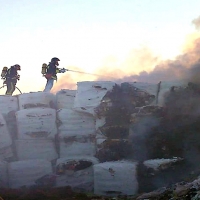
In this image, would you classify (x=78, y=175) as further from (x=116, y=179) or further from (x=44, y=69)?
(x=44, y=69)

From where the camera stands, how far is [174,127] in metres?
7.82

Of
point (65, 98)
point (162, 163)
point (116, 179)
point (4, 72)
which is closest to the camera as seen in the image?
point (162, 163)

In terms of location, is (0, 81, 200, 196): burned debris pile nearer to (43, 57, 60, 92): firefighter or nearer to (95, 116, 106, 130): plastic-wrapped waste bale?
(95, 116, 106, 130): plastic-wrapped waste bale

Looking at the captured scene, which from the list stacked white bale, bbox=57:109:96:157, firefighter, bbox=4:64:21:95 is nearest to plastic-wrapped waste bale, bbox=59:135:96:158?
stacked white bale, bbox=57:109:96:157

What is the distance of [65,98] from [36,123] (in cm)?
118

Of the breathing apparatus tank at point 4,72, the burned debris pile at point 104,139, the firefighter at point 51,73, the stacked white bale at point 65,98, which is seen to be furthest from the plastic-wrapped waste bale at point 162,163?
the breathing apparatus tank at point 4,72

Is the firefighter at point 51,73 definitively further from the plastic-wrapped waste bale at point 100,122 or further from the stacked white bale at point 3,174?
the stacked white bale at point 3,174

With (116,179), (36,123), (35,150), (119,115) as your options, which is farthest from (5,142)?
(116,179)

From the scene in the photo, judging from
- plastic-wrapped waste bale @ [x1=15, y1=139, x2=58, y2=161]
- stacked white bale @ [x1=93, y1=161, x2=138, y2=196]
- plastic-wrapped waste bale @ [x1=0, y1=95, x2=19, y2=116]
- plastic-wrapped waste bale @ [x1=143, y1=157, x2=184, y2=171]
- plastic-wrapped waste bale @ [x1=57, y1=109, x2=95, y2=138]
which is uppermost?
plastic-wrapped waste bale @ [x1=0, y1=95, x2=19, y2=116]

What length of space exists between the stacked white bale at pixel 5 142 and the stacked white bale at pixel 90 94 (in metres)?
1.51

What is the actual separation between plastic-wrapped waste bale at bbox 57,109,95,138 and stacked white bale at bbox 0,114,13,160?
1.06 meters

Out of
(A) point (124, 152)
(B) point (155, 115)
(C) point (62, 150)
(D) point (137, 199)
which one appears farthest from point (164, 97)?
(D) point (137, 199)

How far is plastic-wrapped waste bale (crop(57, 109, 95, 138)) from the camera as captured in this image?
28.4 feet

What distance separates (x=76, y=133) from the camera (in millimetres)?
8648
